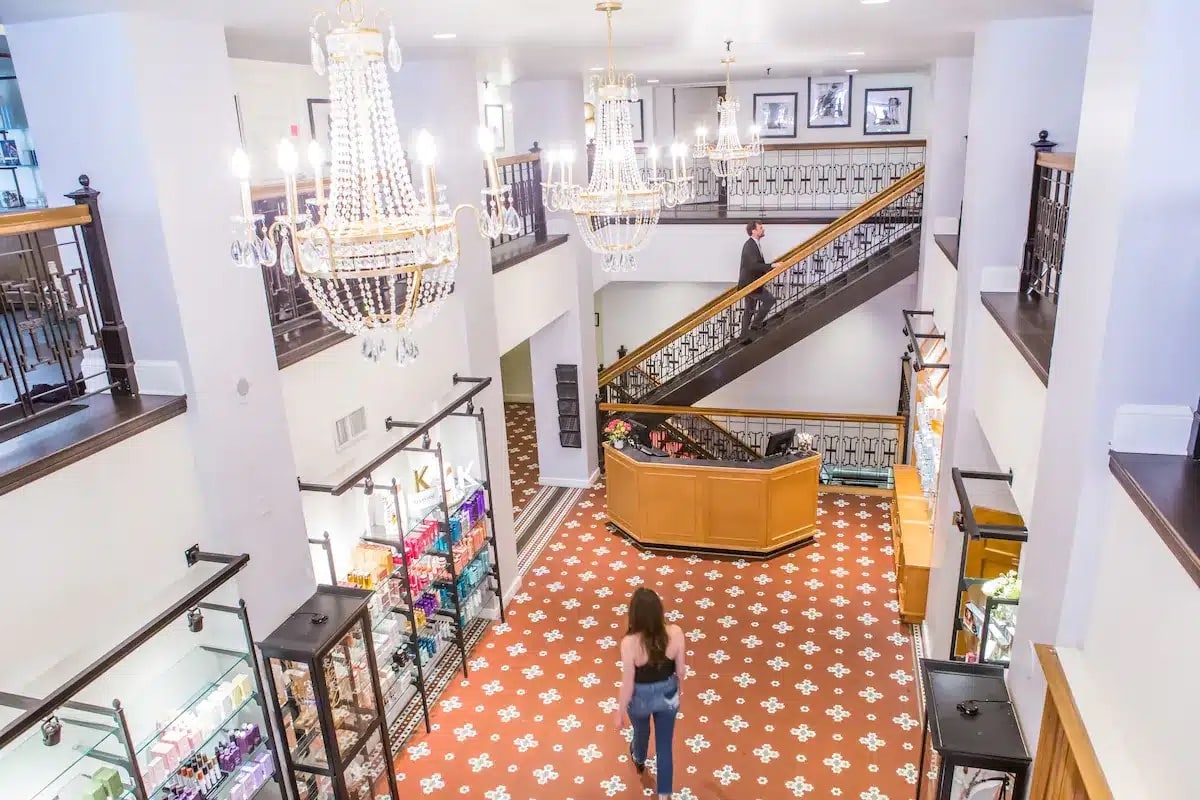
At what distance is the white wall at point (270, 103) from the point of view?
8.46 metres

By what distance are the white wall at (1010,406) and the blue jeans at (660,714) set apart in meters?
2.46

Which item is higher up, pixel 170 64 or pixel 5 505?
pixel 170 64

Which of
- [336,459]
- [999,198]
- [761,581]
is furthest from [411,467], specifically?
[999,198]

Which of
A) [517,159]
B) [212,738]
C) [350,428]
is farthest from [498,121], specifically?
[212,738]

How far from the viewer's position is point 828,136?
14.8 metres

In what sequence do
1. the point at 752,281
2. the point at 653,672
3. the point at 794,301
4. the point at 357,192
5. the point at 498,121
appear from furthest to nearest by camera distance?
1. the point at 498,121
2. the point at 794,301
3. the point at 752,281
4. the point at 653,672
5. the point at 357,192

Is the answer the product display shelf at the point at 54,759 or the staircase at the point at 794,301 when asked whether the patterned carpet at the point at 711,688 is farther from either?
the staircase at the point at 794,301

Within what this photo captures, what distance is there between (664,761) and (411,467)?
128 inches

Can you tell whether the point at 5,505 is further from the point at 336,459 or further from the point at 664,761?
the point at 664,761

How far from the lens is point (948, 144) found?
854cm

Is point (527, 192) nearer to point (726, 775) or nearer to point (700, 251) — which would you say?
point (700, 251)

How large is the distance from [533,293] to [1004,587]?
19.2 ft

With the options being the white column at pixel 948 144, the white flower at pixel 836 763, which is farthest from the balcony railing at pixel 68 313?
the white column at pixel 948 144

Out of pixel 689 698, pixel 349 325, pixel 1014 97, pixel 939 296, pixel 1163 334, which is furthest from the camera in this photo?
A: pixel 939 296
